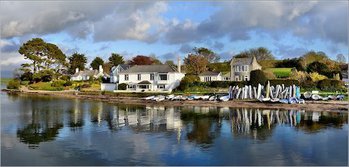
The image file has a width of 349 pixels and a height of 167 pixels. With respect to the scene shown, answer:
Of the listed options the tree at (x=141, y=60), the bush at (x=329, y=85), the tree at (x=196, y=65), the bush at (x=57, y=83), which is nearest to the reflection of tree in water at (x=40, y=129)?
the bush at (x=329, y=85)

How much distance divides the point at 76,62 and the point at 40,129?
3418 inches

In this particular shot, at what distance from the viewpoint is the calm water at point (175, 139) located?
19.0 metres

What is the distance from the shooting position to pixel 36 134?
85.6ft

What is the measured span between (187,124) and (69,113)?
14.1 metres

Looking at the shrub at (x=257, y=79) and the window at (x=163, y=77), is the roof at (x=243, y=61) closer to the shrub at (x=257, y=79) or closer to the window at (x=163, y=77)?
the window at (x=163, y=77)

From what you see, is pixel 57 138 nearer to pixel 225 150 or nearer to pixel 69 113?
pixel 225 150

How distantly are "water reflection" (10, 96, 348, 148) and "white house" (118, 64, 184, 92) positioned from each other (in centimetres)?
2588

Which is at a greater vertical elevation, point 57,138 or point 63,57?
point 63,57

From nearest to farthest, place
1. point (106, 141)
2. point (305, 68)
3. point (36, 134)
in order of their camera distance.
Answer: point (106, 141), point (36, 134), point (305, 68)

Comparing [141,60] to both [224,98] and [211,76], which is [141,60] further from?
[224,98]

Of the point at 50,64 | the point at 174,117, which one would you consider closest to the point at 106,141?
the point at 174,117

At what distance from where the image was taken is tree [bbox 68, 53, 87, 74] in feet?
370

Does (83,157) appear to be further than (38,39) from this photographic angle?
No

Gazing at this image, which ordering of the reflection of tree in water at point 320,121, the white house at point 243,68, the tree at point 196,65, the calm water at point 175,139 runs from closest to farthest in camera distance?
the calm water at point 175,139 < the reflection of tree in water at point 320,121 < the white house at point 243,68 < the tree at point 196,65
